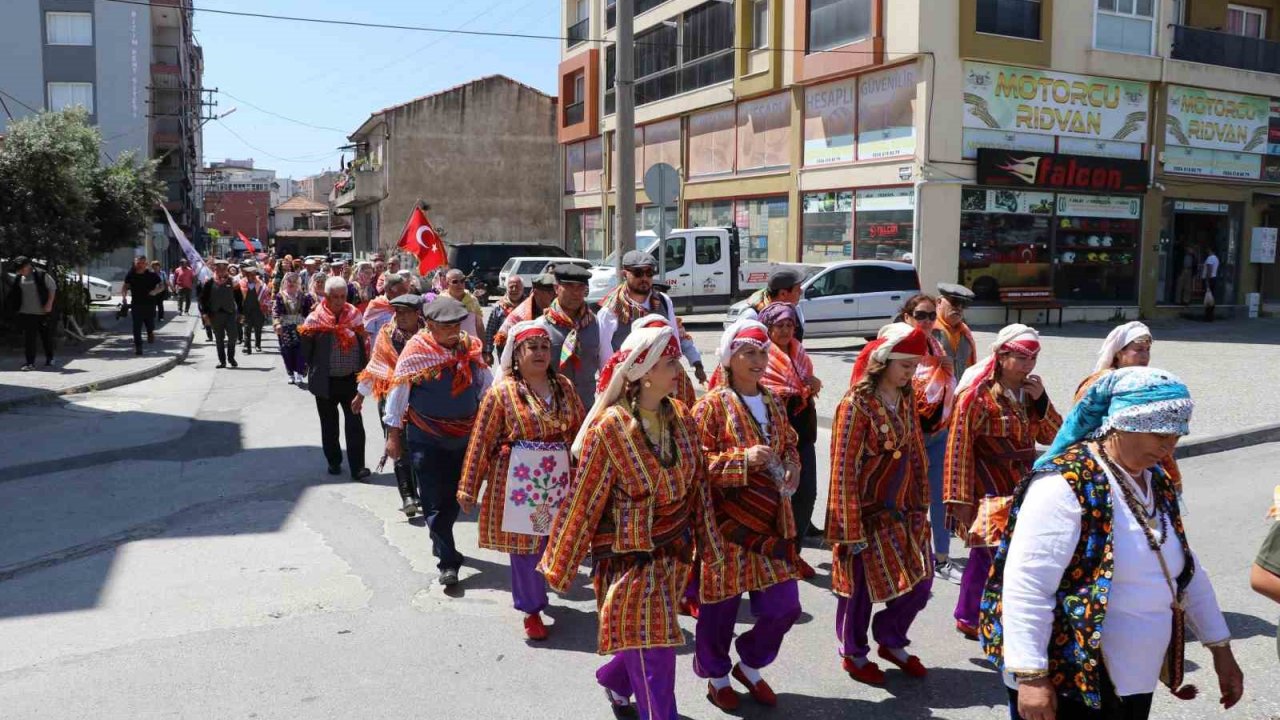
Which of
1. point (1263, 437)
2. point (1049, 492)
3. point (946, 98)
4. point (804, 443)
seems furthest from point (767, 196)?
point (1049, 492)

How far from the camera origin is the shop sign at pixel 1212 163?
25.9 m

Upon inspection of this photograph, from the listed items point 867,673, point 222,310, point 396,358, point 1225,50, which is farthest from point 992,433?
point 1225,50

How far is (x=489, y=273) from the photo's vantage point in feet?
113

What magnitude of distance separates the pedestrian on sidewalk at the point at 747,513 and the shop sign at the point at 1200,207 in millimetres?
25232

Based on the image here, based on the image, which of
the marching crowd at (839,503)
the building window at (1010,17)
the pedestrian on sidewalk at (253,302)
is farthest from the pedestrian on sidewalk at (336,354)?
the building window at (1010,17)

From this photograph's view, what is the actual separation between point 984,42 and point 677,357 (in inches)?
824

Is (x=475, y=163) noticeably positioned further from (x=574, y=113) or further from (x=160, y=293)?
(x=160, y=293)

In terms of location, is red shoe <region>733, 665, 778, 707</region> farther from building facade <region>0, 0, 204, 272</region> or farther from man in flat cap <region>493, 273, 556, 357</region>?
building facade <region>0, 0, 204, 272</region>

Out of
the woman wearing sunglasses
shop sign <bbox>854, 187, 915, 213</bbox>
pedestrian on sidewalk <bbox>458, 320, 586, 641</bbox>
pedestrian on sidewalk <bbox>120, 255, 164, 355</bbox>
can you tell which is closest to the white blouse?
pedestrian on sidewalk <bbox>458, 320, 586, 641</bbox>

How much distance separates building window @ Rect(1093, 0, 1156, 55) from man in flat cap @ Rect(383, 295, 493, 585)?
22.2 metres

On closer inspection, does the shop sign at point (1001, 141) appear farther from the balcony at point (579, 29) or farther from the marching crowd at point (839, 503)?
the balcony at point (579, 29)

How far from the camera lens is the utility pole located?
14453mm

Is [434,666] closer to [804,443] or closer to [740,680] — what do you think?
[740,680]

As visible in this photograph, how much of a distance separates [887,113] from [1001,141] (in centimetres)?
251
